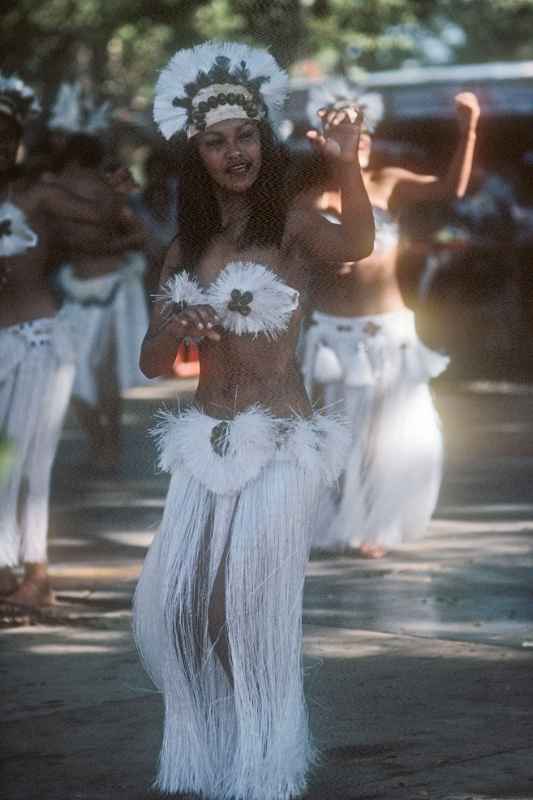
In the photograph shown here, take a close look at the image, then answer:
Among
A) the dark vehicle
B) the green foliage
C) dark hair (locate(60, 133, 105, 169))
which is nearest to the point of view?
dark hair (locate(60, 133, 105, 169))

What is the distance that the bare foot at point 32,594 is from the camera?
8.28 metres

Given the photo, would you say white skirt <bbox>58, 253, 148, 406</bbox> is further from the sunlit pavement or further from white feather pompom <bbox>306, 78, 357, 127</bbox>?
white feather pompom <bbox>306, 78, 357, 127</bbox>

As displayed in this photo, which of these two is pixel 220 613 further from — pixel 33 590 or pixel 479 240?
pixel 479 240

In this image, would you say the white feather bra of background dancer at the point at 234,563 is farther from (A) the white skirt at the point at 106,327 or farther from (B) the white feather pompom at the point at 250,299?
(A) the white skirt at the point at 106,327

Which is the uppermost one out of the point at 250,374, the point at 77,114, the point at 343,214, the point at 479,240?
the point at 479,240

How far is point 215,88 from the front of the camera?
5387 mm

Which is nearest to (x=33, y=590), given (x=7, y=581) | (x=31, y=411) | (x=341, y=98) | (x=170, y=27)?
(x=7, y=581)

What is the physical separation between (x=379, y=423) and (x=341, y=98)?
158cm

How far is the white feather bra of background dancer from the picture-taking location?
5254 mm

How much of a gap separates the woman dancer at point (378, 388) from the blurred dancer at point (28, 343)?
1659mm

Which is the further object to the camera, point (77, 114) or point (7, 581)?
point (77, 114)

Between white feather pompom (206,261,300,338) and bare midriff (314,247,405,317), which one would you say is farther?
bare midriff (314,247,405,317)

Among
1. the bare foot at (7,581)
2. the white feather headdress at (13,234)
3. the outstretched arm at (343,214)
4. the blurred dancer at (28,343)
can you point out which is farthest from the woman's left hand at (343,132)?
the bare foot at (7,581)

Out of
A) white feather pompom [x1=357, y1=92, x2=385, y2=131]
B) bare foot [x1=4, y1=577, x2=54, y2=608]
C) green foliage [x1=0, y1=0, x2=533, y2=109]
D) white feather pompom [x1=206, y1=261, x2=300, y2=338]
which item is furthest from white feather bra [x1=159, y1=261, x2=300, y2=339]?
green foliage [x1=0, y1=0, x2=533, y2=109]
